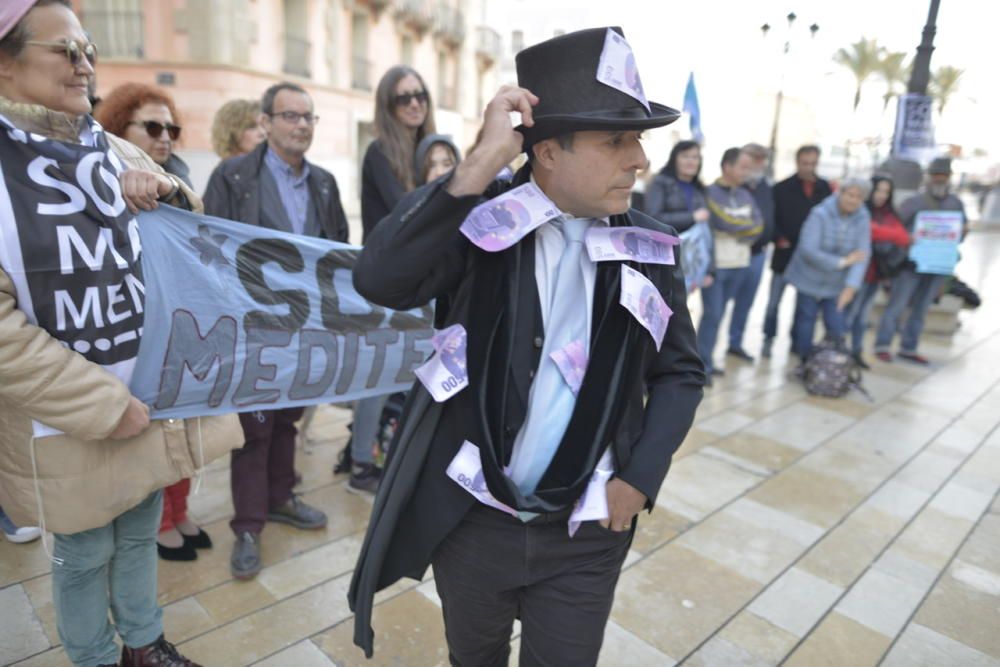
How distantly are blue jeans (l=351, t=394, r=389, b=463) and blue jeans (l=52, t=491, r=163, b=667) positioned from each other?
1.46 metres

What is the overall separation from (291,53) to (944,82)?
31384mm

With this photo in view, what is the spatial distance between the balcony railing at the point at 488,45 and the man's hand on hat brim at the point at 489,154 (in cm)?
3025

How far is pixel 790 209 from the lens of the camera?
685 cm

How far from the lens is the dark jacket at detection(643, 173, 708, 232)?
212 inches

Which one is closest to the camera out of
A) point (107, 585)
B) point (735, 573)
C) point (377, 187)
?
point (107, 585)

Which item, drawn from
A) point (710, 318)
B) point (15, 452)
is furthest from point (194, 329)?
point (710, 318)

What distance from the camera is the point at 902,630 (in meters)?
2.79

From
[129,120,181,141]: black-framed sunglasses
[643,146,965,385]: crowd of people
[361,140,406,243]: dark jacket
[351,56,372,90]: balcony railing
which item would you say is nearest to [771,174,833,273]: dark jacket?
[643,146,965,385]: crowd of people

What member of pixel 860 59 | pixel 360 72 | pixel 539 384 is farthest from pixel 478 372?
pixel 860 59

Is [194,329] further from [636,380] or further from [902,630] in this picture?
[902,630]

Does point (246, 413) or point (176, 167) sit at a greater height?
point (176, 167)

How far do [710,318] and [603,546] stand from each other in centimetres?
472

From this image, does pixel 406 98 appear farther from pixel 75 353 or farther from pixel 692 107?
pixel 692 107

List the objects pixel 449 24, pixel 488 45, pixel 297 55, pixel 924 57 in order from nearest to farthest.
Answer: pixel 924 57 → pixel 297 55 → pixel 449 24 → pixel 488 45
